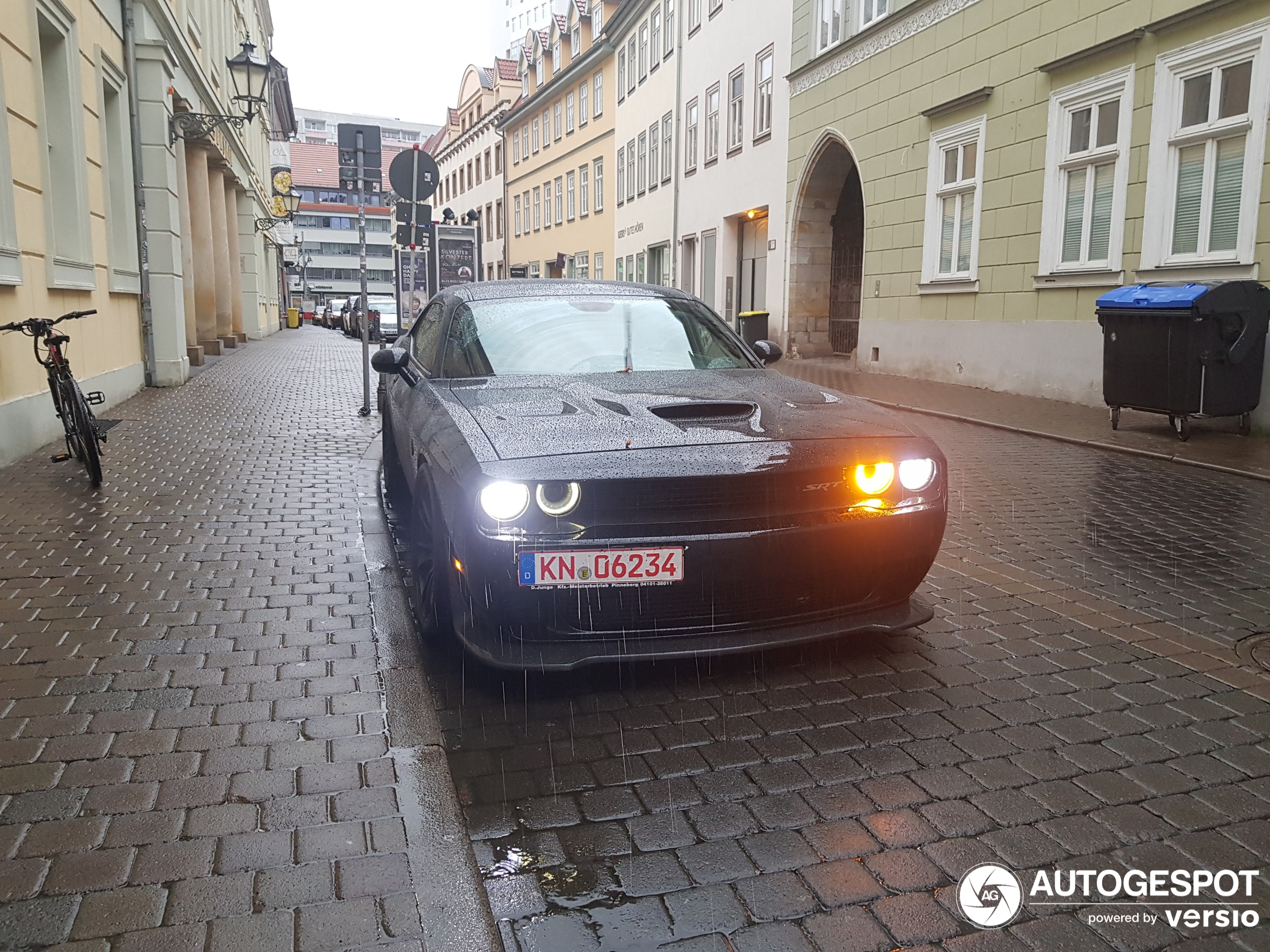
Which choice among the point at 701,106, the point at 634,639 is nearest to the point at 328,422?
the point at 634,639

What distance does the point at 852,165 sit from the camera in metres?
23.0

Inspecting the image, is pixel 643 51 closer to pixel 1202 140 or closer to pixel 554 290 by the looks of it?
pixel 1202 140

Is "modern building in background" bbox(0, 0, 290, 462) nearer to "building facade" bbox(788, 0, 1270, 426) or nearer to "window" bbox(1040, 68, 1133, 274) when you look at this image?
"building facade" bbox(788, 0, 1270, 426)

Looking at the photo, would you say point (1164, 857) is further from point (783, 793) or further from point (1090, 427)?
point (1090, 427)

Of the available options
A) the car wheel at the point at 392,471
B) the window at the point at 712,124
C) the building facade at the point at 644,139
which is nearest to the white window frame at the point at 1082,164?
the car wheel at the point at 392,471

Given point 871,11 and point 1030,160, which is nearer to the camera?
Answer: point 1030,160

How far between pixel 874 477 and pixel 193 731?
7.95ft

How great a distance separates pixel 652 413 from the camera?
397cm

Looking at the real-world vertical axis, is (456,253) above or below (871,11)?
below

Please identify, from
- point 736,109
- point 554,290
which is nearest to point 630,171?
point 736,109

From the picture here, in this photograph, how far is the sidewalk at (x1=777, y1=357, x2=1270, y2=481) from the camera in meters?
9.29

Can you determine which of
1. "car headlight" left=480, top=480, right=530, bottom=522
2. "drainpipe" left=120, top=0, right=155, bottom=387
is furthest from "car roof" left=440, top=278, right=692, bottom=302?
"drainpipe" left=120, top=0, right=155, bottom=387

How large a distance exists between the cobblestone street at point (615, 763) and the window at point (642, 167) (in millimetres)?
33699

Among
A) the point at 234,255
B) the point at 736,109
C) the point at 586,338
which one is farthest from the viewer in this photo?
the point at 234,255
